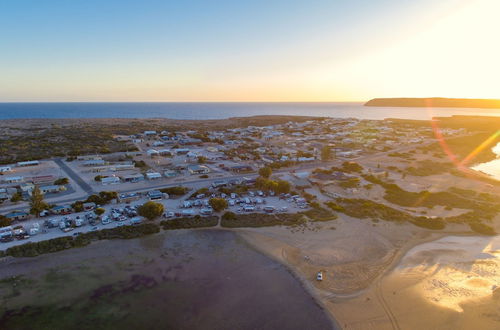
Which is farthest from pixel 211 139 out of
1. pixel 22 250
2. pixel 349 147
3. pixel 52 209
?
pixel 22 250

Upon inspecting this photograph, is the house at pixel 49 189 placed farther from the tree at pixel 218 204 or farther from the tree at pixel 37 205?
the tree at pixel 218 204

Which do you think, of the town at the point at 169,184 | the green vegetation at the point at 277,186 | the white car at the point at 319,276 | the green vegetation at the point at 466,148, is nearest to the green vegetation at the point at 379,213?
the town at the point at 169,184

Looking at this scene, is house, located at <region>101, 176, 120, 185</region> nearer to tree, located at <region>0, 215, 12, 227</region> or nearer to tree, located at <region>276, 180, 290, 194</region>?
tree, located at <region>0, 215, 12, 227</region>

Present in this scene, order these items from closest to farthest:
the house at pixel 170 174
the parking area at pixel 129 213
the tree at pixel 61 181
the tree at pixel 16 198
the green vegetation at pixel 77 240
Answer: the green vegetation at pixel 77 240, the parking area at pixel 129 213, the tree at pixel 16 198, the tree at pixel 61 181, the house at pixel 170 174

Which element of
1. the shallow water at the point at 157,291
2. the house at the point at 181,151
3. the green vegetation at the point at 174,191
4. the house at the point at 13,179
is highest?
the house at the point at 181,151

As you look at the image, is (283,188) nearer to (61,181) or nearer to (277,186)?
(277,186)

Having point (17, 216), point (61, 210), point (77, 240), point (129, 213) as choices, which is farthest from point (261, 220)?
point (17, 216)

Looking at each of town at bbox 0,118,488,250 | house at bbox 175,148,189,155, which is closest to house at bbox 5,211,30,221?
town at bbox 0,118,488,250
